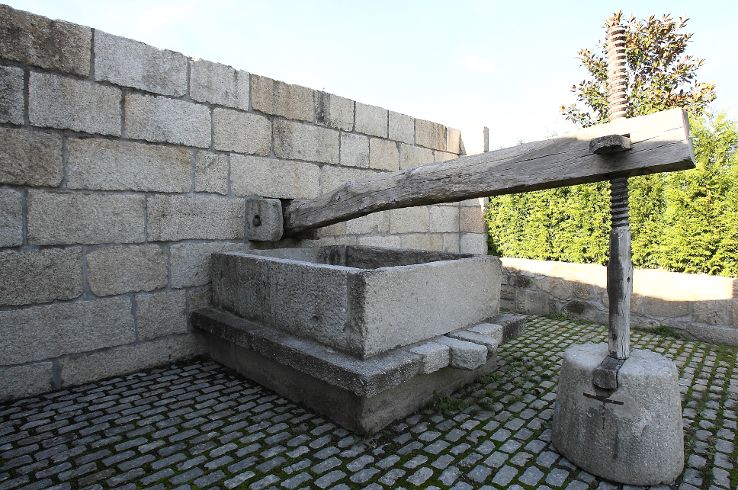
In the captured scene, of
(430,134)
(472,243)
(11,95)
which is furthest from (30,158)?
(472,243)

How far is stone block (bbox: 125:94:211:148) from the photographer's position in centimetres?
329

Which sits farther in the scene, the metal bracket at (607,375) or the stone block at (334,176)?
the stone block at (334,176)

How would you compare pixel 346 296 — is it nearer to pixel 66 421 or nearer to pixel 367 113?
pixel 66 421

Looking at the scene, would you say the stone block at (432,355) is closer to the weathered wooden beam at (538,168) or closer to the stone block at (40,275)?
the weathered wooden beam at (538,168)

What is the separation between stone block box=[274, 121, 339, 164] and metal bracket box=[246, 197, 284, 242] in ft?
1.88

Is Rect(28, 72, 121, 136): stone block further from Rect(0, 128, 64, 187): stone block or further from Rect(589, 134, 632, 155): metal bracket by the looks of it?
Rect(589, 134, 632, 155): metal bracket

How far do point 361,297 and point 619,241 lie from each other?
1.34 meters

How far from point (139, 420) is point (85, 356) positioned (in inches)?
35.9

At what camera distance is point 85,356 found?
3.08 meters

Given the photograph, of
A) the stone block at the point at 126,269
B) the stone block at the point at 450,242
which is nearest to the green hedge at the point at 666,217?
the stone block at the point at 450,242

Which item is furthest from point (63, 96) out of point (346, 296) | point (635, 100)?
point (635, 100)

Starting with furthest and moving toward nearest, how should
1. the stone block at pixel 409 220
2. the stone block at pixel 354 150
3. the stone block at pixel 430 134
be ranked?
the stone block at pixel 430 134
the stone block at pixel 409 220
the stone block at pixel 354 150

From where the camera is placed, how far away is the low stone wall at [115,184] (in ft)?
9.24

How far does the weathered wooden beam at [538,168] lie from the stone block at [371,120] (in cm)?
186
